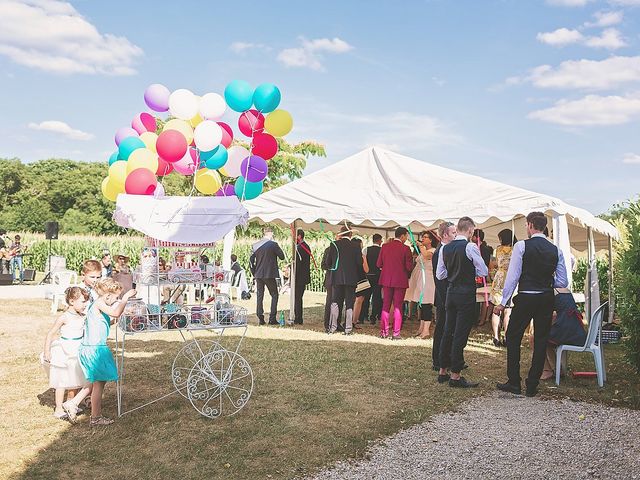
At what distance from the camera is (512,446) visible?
476 cm

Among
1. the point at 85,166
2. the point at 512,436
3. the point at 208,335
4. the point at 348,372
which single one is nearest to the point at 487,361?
the point at 348,372

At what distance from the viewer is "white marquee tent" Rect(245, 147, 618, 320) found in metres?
9.24

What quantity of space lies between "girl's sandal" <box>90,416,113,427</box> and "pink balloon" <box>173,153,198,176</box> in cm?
246

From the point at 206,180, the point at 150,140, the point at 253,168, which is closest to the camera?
the point at 150,140

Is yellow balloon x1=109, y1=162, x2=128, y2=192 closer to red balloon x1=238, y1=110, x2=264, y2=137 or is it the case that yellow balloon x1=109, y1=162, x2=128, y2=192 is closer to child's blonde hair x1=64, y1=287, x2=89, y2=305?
child's blonde hair x1=64, y1=287, x2=89, y2=305

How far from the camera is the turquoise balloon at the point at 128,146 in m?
5.99

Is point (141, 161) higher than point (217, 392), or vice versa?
point (141, 161)

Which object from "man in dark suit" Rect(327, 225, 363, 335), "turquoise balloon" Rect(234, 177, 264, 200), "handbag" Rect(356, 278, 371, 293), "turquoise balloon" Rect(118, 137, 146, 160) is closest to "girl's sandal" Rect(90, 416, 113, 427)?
"turquoise balloon" Rect(118, 137, 146, 160)

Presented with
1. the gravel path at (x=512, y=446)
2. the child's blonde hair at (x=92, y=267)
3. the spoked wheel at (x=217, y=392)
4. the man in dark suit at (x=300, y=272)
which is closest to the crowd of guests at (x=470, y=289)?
the gravel path at (x=512, y=446)

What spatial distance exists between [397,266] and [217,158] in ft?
14.9

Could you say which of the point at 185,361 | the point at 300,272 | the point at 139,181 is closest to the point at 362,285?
the point at 300,272

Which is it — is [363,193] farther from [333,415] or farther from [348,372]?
[333,415]

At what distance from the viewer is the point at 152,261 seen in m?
5.49

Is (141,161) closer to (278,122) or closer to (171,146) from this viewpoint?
(171,146)
